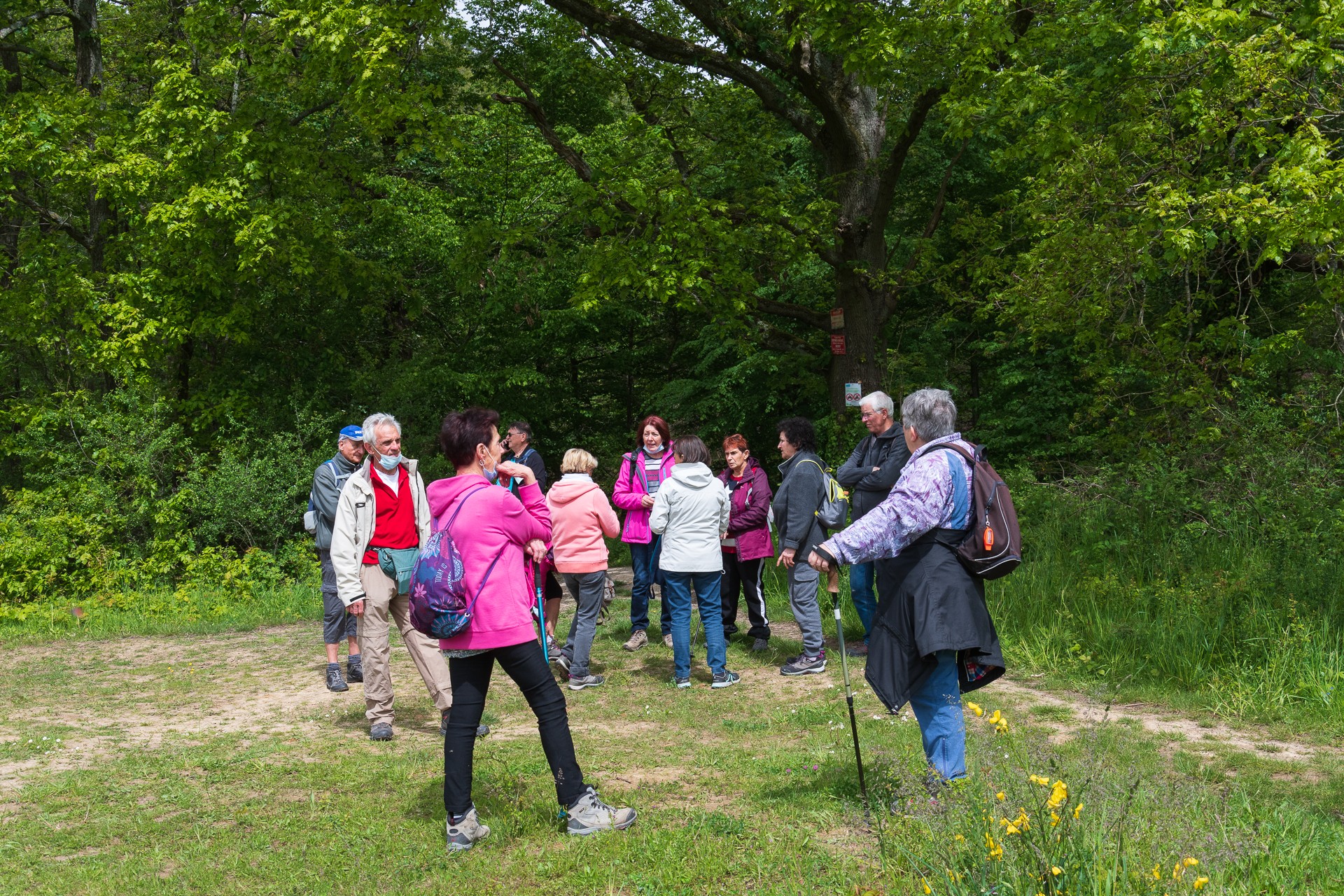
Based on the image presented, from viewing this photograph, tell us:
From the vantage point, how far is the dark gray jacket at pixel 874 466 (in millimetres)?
7316

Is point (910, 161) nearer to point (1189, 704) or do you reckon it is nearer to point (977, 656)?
point (1189, 704)

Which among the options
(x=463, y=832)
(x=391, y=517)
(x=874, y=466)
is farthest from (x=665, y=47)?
(x=463, y=832)

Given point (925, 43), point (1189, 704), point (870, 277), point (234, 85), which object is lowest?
point (1189, 704)

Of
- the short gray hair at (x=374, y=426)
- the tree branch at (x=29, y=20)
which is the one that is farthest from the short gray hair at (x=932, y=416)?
the tree branch at (x=29, y=20)

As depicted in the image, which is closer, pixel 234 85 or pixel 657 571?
pixel 657 571

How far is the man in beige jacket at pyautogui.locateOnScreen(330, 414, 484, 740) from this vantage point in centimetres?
638

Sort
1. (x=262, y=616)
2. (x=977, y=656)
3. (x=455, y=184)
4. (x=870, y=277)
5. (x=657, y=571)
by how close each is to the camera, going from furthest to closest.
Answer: (x=455, y=184)
(x=870, y=277)
(x=262, y=616)
(x=657, y=571)
(x=977, y=656)

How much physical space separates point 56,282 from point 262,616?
6769 mm

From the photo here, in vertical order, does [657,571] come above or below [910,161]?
below

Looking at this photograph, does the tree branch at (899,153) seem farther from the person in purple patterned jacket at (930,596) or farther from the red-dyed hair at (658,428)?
the person in purple patterned jacket at (930,596)

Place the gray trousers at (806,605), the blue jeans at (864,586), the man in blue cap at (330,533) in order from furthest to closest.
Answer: the gray trousers at (806,605)
the blue jeans at (864,586)
the man in blue cap at (330,533)

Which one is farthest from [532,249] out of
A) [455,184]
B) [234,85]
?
[234,85]

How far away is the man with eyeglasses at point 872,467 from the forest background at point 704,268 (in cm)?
142

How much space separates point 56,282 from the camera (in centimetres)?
1532
